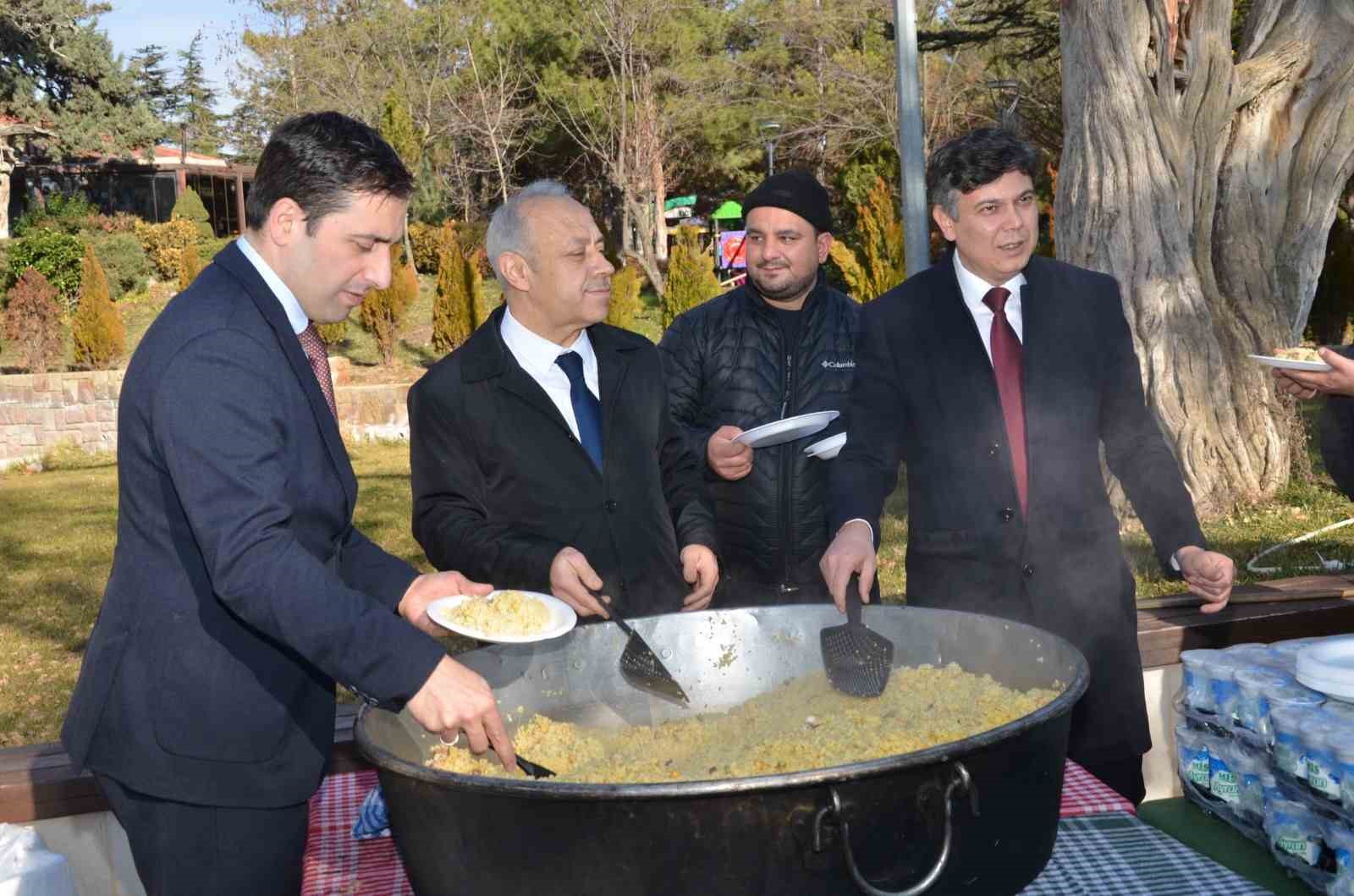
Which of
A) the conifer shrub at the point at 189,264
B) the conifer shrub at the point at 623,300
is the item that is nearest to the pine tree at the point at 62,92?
the conifer shrub at the point at 189,264

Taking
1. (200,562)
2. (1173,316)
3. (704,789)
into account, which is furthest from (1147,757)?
(1173,316)

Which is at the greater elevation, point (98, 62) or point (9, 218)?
point (98, 62)

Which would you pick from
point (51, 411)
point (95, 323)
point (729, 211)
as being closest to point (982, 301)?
point (51, 411)

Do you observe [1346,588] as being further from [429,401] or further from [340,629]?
[340,629]

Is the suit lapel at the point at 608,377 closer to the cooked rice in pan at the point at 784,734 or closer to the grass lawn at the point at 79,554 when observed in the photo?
the cooked rice in pan at the point at 784,734

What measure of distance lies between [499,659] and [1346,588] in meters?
2.53

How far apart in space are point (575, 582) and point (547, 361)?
783 mm

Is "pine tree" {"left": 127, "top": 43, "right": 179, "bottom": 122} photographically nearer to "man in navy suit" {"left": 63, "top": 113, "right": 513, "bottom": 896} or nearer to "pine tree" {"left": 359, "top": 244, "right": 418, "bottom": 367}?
"pine tree" {"left": 359, "top": 244, "right": 418, "bottom": 367}

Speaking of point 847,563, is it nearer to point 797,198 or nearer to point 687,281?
point 797,198

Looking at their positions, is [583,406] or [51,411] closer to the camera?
[583,406]

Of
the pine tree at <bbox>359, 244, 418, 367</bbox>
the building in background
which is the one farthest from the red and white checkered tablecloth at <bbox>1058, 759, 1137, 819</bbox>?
the building in background

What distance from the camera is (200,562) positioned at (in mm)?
1787

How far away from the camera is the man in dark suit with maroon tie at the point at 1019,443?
8.62ft

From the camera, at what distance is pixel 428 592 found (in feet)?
7.09
